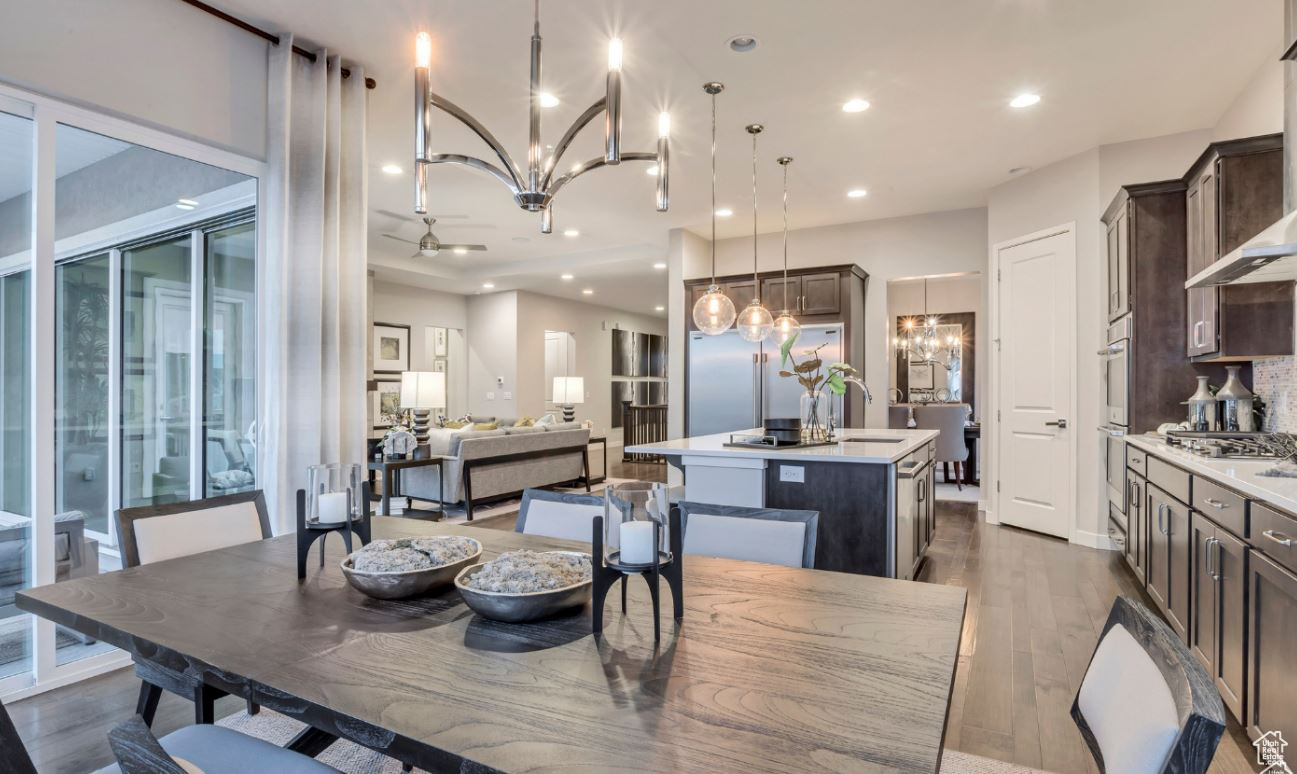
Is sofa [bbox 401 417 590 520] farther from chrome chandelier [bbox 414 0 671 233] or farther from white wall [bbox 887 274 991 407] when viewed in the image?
white wall [bbox 887 274 991 407]

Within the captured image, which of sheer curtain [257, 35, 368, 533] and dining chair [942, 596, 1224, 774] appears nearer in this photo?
dining chair [942, 596, 1224, 774]

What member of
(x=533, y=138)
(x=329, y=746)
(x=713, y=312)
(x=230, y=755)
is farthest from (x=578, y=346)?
(x=230, y=755)

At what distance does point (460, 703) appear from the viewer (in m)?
0.90

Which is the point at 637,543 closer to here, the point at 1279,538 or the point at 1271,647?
the point at 1279,538

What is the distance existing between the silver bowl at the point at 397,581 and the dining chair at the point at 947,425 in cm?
684

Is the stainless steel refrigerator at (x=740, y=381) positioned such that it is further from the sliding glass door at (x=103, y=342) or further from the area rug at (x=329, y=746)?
the area rug at (x=329, y=746)

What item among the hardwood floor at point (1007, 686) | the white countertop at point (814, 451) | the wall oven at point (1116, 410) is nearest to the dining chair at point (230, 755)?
the hardwood floor at point (1007, 686)

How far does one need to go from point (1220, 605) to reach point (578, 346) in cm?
978

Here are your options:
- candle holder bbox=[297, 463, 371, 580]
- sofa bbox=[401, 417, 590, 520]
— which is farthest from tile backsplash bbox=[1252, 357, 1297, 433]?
sofa bbox=[401, 417, 590, 520]

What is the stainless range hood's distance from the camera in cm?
206

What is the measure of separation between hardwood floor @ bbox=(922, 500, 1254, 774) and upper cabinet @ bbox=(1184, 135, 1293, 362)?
4.60 feet

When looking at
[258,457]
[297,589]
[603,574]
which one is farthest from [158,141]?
[603,574]

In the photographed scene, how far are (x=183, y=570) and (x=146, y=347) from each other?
1.74 m

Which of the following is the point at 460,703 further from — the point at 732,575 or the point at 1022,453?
the point at 1022,453
